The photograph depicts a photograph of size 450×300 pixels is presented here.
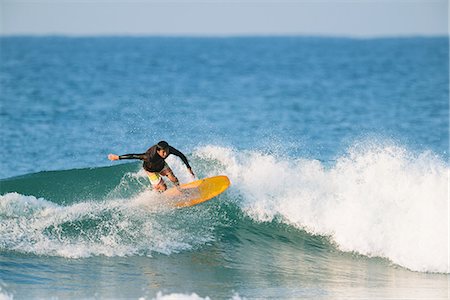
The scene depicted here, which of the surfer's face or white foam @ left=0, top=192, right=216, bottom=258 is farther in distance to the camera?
the surfer's face

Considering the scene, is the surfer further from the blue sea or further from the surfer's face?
the blue sea

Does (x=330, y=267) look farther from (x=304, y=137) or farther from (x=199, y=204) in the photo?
(x=304, y=137)

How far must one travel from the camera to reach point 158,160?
12.0 meters

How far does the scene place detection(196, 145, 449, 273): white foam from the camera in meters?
12.0

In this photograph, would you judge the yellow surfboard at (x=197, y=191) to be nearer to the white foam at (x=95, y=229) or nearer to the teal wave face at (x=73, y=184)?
the white foam at (x=95, y=229)

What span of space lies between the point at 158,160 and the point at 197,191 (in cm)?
91

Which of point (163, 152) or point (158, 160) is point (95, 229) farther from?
point (163, 152)

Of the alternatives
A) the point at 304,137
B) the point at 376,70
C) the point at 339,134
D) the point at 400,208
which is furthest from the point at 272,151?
the point at 376,70

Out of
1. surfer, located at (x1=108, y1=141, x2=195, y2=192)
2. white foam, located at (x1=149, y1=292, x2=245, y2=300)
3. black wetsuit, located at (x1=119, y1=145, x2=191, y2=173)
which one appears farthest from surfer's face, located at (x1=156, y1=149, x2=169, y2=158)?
white foam, located at (x1=149, y1=292, x2=245, y2=300)

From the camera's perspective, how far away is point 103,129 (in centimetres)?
2219

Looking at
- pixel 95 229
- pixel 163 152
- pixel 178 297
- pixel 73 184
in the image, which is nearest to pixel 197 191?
pixel 163 152

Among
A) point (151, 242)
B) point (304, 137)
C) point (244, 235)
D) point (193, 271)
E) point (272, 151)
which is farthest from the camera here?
point (304, 137)

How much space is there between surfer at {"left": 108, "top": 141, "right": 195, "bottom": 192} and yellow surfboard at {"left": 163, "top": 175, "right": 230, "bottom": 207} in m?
0.16

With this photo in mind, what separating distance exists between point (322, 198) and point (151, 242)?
3.33 meters
